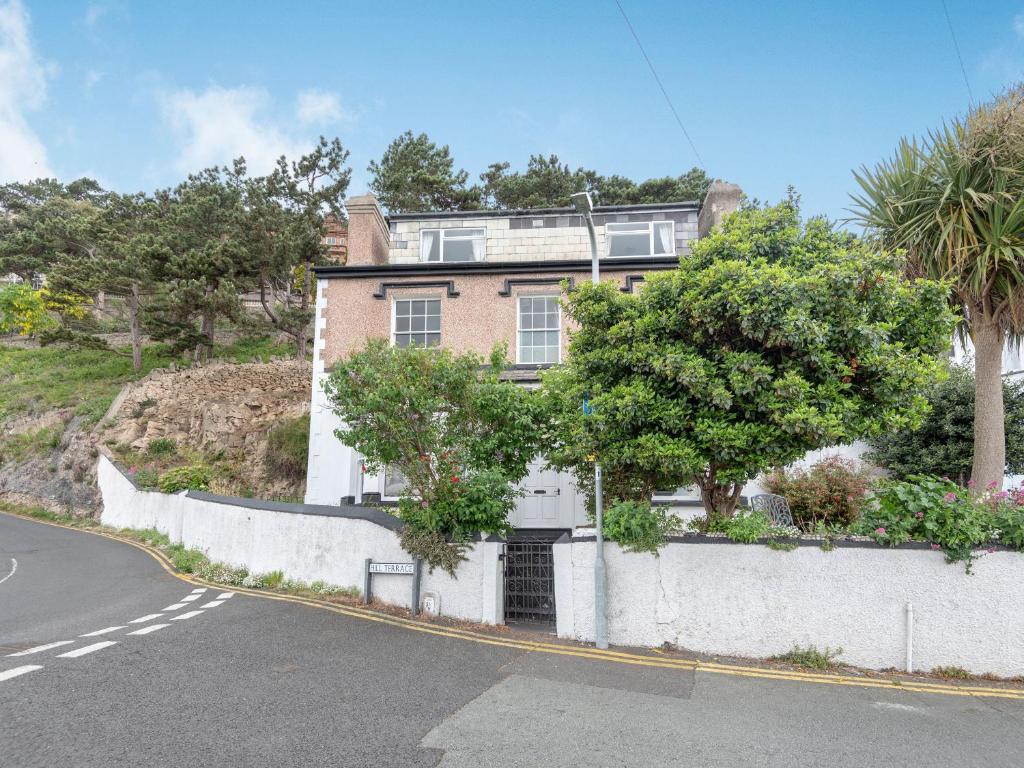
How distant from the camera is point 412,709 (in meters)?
6.18

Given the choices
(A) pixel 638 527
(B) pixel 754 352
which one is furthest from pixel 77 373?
(B) pixel 754 352

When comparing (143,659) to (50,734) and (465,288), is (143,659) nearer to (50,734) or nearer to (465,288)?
(50,734)

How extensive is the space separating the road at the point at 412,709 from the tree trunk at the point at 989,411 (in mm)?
4837

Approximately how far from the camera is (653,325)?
27.9 ft

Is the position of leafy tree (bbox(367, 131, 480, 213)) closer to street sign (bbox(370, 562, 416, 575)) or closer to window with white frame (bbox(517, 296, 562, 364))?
window with white frame (bbox(517, 296, 562, 364))

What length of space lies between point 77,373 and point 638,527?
126 ft

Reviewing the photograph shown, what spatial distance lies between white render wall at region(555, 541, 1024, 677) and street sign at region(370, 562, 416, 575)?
307 cm

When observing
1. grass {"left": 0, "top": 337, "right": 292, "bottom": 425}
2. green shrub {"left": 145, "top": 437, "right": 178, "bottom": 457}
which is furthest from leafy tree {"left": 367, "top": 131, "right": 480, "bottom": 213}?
green shrub {"left": 145, "top": 437, "right": 178, "bottom": 457}

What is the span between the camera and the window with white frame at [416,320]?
1805 centimetres

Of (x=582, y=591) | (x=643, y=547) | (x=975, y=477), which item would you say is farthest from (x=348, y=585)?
(x=975, y=477)

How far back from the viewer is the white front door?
16500 mm

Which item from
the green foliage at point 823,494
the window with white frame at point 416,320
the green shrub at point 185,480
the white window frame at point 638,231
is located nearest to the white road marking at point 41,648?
the window with white frame at point 416,320

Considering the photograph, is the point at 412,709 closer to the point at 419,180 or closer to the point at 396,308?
the point at 396,308

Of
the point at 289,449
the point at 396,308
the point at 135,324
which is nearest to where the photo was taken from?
the point at 396,308
